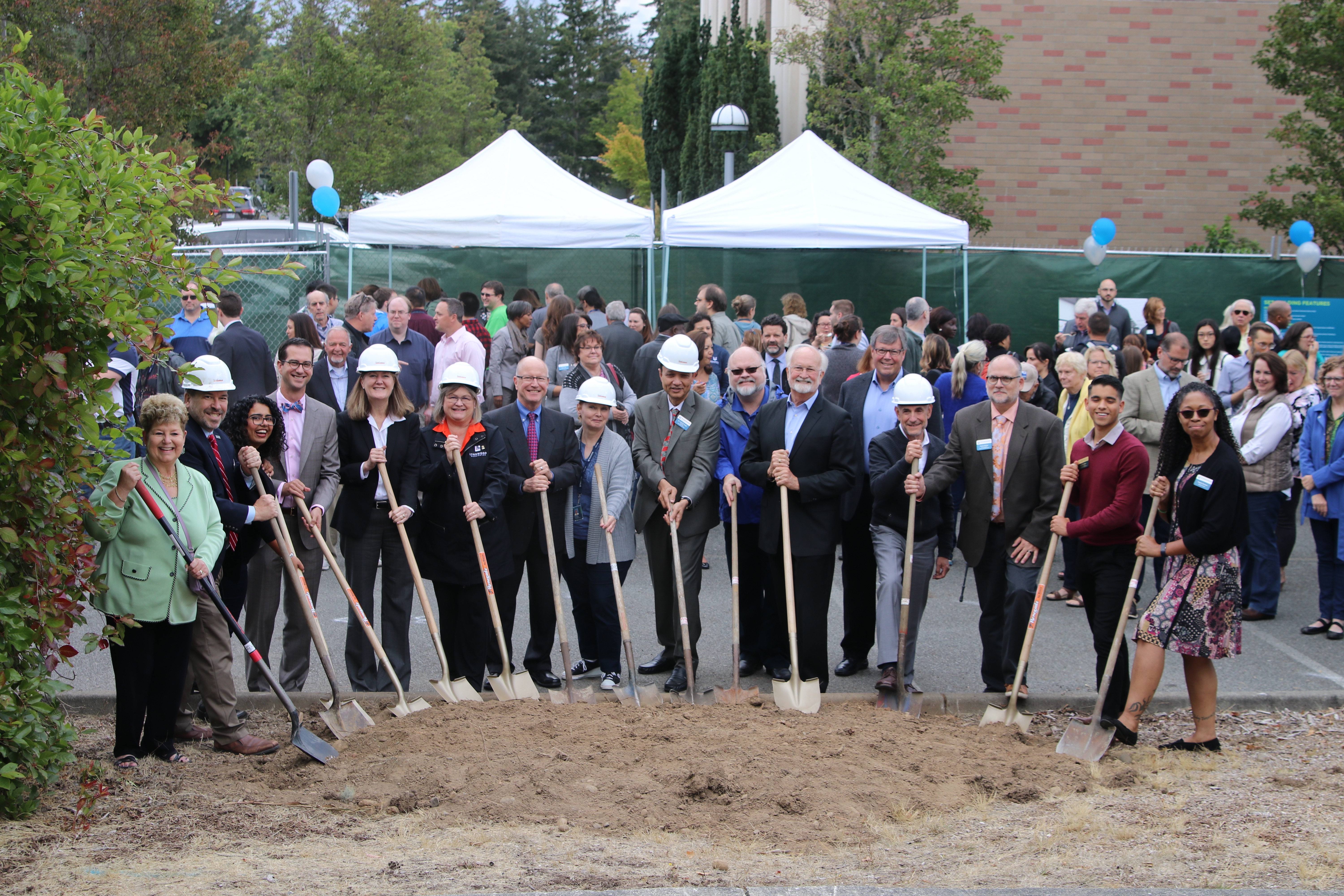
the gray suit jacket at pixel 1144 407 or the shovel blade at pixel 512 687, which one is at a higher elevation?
the gray suit jacket at pixel 1144 407

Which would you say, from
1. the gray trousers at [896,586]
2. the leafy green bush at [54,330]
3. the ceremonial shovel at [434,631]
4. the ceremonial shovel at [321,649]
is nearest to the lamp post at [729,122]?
the gray trousers at [896,586]

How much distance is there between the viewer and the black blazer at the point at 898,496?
7180 millimetres

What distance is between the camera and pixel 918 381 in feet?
23.4

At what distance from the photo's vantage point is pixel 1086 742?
20.2ft

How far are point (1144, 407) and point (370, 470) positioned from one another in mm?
6002

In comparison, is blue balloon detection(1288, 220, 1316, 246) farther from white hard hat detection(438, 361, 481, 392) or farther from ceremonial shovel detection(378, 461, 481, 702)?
ceremonial shovel detection(378, 461, 481, 702)

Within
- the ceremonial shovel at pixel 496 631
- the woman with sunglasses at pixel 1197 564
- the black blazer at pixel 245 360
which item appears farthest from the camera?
the black blazer at pixel 245 360

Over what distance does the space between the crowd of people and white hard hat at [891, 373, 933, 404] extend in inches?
1.1

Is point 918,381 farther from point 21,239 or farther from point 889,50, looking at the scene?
point 889,50

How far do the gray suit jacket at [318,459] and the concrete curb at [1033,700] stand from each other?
0.95 metres

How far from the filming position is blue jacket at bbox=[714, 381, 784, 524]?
7.56m

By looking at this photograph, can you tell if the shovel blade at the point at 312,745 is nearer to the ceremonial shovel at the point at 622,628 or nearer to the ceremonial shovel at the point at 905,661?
the ceremonial shovel at the point at 622,628

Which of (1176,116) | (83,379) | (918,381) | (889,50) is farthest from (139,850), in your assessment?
(1176,116)

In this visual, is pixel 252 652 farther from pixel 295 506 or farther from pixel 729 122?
pixel 729 122
